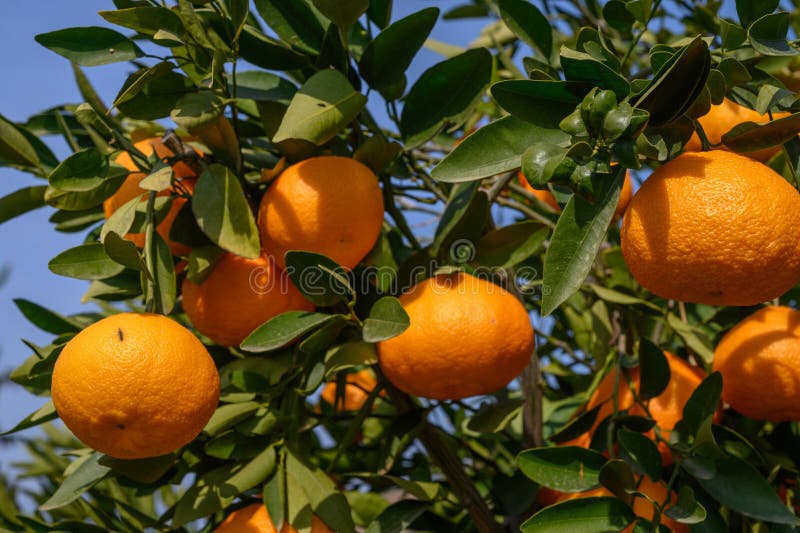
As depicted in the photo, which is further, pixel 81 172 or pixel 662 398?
pixel 662 398

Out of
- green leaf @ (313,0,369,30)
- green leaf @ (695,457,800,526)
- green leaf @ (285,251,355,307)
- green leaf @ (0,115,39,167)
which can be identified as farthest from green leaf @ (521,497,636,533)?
green leaf @ (0,115,39,167)

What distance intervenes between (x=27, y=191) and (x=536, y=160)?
3.05 feet

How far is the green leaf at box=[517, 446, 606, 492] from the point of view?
1.29 meters

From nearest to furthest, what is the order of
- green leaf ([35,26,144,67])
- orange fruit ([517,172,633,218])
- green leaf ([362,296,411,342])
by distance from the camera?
green leaf ([362,296,411,342]), green leaf ([35,26,144,67]), orange fruit ([517,172,633,218])

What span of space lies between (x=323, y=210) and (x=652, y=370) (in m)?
0.59

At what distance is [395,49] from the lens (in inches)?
53.9

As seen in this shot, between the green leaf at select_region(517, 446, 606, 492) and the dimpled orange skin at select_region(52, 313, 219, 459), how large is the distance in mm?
490

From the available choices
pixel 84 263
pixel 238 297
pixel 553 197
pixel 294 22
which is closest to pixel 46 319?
pixel 84 263

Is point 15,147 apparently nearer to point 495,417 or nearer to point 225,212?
point 225,212

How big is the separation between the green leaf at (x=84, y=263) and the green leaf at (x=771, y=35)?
37.0 inches

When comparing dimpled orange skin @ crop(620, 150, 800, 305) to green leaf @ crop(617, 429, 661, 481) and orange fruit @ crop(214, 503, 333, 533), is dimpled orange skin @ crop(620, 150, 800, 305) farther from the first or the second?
orange fruit @ crop(214, 503, 333, 533)

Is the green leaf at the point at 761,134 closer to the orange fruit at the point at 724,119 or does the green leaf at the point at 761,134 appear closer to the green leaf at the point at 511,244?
the orange fruit at the point at 724,119

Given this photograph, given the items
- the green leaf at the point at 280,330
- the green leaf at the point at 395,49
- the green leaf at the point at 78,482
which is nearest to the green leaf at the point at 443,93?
the green leaf at the point at 395,49

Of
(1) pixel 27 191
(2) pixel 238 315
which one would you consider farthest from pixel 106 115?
(2) pixel 238 315
